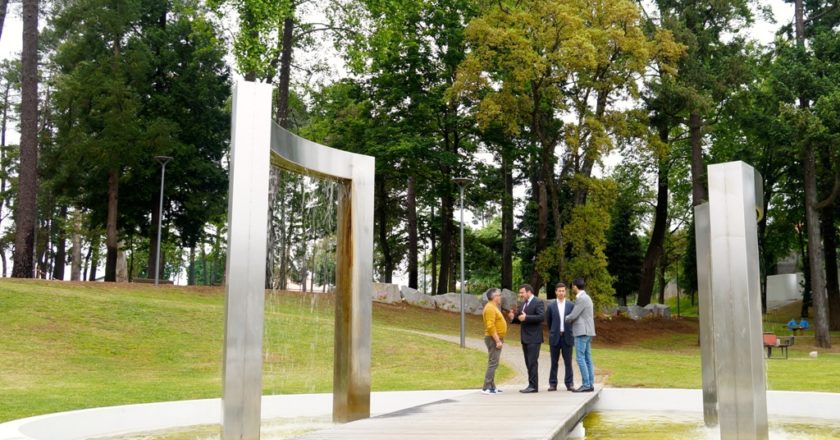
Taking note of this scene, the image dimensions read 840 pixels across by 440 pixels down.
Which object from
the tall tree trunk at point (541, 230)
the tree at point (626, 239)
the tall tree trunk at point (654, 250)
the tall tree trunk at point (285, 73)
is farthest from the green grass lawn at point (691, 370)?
the tree at point (626, 239)

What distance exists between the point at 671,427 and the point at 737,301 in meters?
3.20

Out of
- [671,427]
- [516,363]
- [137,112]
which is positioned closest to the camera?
[671,427]

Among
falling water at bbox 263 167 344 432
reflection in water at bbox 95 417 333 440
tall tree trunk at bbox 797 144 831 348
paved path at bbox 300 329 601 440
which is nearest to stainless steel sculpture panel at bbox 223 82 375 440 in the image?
paved path at bbox 300 329 601 440

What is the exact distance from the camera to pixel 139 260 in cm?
6347

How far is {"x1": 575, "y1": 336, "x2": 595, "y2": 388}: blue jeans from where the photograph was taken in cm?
1271

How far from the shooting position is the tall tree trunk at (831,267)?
123 feet

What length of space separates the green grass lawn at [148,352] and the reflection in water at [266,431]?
198cm

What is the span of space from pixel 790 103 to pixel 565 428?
26.7 metres

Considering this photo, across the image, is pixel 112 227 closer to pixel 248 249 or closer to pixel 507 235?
pixel 507 235

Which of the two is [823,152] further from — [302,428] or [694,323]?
[302,428]

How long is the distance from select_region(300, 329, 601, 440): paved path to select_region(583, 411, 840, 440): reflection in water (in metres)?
0.38

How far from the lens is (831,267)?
37188 mm

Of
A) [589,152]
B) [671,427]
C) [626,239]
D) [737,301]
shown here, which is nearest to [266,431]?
[671,427]

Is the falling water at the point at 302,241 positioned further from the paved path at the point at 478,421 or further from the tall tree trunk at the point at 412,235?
the tall tree trunk at the point at 412,235
